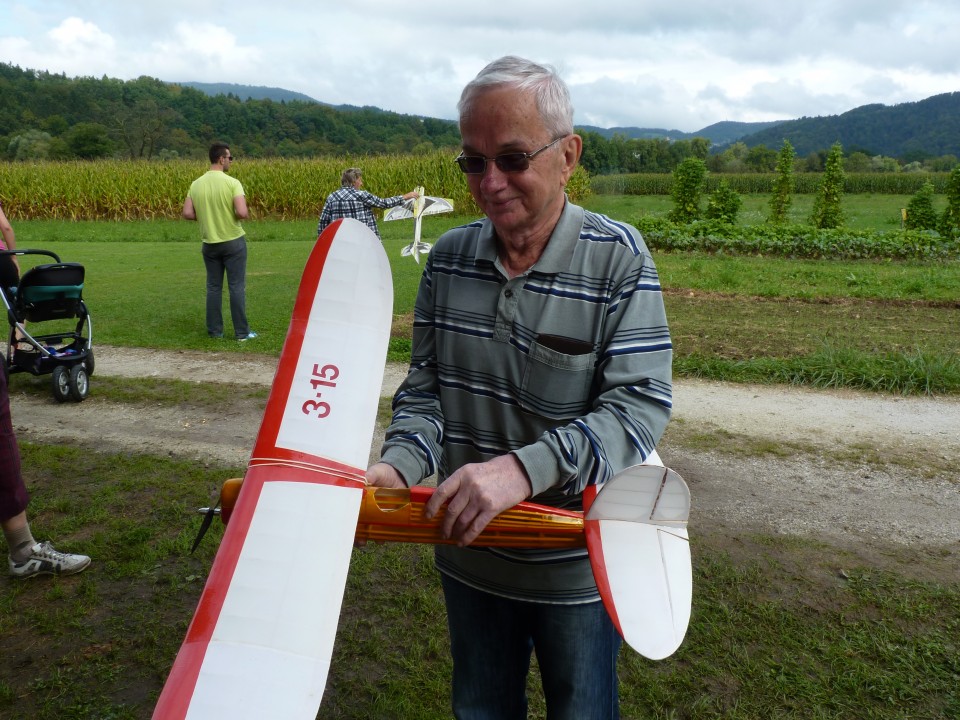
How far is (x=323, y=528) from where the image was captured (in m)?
1.22

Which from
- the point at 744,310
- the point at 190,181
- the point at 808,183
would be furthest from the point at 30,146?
the point at 744,310

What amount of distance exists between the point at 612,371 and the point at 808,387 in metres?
5.49

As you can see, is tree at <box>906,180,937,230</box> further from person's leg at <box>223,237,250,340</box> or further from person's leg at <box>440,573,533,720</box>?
person's leg at <box>440,573,533,720</box>

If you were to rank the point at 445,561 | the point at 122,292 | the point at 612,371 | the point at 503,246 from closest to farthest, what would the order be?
the point at 612,371, the point at 503,246, the point at 445,561, the point at 122,292

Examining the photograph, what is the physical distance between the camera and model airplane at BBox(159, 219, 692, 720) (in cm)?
102

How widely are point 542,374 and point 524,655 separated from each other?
0.76 metres

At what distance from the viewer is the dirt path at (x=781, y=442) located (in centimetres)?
406

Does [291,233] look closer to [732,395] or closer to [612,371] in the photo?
[732,395]

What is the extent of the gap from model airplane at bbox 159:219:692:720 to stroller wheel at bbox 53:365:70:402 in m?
5.45

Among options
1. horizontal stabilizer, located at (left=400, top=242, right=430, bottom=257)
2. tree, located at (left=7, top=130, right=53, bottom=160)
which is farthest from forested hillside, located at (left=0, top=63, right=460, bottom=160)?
horizontal stabilizer, located at (left=400, top=242, right=430, bottom=257)

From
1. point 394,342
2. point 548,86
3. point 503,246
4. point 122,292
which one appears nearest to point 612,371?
point 503,246

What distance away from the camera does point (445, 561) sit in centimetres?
182

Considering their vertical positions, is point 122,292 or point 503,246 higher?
point 503,246

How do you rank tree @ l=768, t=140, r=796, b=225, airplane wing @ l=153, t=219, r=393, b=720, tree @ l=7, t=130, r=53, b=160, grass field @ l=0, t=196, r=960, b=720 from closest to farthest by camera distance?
airplane wing @ l=153, t=219, r=393, b=720
grass field @ l=0, t=196, r=960, b=720
tree @ l=768, t=140, r=796, b=225
tree @ l=7, t=130, r=53, b=160
